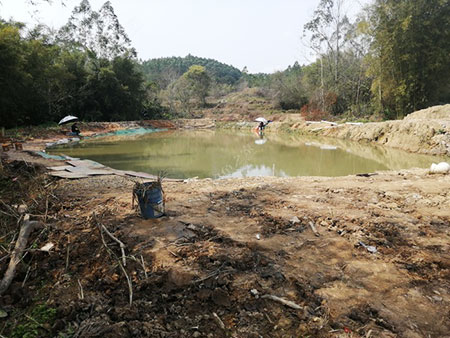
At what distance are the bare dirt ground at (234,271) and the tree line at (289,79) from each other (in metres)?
12.6

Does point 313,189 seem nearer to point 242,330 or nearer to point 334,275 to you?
point 334,275

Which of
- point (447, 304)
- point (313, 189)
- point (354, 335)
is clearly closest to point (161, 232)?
point (354, 335)

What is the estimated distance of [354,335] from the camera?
1777mm

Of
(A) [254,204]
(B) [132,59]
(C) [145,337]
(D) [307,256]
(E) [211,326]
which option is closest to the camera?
(C) [145,337]

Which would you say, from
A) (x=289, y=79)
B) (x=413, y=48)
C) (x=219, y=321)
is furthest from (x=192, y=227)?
(x=289, y=79)

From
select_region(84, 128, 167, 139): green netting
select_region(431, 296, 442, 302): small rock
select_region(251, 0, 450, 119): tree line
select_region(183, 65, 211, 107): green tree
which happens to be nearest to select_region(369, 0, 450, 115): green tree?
select_region(251, 0, 450, 119): tree line

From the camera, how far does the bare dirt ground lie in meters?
1.86

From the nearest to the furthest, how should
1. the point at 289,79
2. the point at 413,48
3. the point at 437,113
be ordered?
the point at 437,113, the point at 413,48, the point at 289,79

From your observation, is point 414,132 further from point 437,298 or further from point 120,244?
point 120,244

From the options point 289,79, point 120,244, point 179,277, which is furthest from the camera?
point 289,79

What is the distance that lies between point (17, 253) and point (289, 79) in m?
34.5

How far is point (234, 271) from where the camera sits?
2352 millimetres

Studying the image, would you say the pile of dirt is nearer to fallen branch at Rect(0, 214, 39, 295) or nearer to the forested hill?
fallen branch at Rect(0, 214, 39, 295)

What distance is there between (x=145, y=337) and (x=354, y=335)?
1.31 metres
